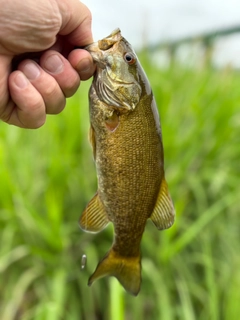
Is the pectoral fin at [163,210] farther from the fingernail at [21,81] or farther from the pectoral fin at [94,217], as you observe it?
the fingernail at [21,81]

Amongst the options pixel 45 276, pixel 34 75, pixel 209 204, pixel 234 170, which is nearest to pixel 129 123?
pixel 34 75

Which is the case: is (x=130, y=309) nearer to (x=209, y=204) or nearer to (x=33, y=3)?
(x=209, y=204)

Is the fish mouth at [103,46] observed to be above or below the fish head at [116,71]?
above

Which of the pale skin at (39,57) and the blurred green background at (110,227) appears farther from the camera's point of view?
the blurred green background at (110,227)

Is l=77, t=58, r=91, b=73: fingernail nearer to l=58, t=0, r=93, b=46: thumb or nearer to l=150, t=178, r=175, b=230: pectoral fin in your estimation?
l=58, t=0, r=93, b=46: thumb

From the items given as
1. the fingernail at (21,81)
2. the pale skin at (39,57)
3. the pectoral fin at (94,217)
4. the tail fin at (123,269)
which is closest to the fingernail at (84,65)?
the pale skin at (39,57)

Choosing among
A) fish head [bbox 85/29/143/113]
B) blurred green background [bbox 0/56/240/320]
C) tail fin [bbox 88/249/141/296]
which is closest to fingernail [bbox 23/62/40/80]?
fish head [bbox 85/29/143/113]

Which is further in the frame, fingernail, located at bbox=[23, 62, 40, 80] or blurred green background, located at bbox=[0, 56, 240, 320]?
blurred green background, located at bbox=[0, 56, 240, 320]

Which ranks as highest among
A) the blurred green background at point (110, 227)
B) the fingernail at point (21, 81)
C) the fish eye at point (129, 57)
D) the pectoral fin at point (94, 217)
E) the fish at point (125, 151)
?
the fingernail at point (21, 81)
